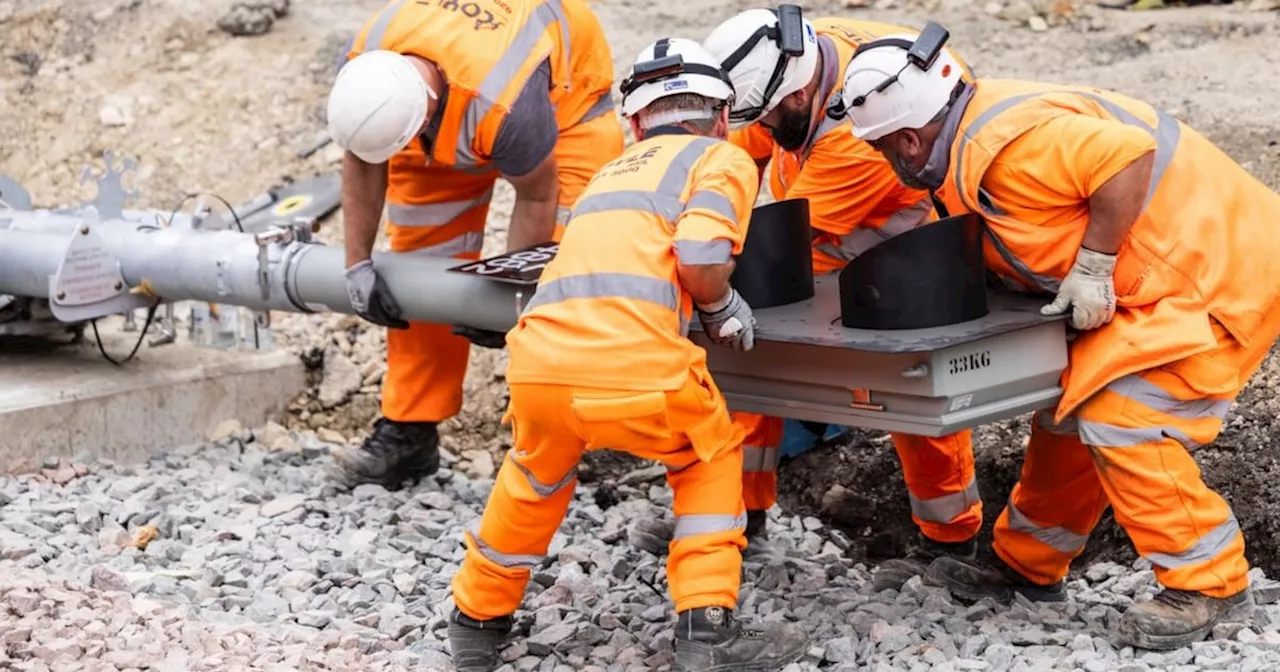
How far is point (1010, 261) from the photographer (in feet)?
13.3

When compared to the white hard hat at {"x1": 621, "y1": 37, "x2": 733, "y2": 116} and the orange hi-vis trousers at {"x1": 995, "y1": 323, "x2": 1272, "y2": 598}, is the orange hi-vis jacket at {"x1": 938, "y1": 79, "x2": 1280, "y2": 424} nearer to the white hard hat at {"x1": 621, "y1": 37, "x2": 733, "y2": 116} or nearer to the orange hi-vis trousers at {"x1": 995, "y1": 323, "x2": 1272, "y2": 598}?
the orange hi-vis trousers at {"x1": 995, "y1": 323, "x2": 1272, "y2": 598}

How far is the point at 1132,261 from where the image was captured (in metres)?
3.90

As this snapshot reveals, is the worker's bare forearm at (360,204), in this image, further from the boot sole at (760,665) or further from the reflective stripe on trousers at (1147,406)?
the reflective stripe on trousers at (1147,406)

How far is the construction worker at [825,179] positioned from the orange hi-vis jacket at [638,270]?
609mm

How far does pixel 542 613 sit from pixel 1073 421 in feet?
5.36

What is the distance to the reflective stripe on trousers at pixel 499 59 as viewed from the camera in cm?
472

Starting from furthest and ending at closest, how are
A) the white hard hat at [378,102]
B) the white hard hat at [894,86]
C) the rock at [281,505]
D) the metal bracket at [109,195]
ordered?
1. the metal bracket at [109,195]
2. the rock at [281,505]
3. the white hard hat at [378,102]
4. the white hard hat at [894,86]

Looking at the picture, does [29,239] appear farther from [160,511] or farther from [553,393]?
[553,393]

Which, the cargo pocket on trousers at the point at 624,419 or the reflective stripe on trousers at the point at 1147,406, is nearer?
the cargo pocket on trousers at the point at 624,419

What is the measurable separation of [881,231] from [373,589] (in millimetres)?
1975

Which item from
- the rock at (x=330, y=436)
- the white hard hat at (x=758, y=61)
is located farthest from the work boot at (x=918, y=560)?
the rock at (x=330, y=436)

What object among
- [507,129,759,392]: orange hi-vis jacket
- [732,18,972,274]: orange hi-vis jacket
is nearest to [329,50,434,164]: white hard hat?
[507,129,759,392]: orange hi-vis jacket

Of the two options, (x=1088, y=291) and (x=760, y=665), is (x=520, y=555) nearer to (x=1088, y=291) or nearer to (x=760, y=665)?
(x=760, y=665)

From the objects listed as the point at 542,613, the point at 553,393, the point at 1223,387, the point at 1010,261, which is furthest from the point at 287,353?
the point at 1223,387
